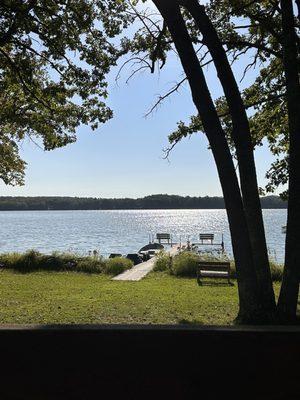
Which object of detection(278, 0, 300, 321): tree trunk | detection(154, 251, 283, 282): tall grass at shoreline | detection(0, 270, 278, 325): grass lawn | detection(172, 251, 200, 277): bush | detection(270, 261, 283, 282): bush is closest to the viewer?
detection(278, 0, 300, 321): tree trunk

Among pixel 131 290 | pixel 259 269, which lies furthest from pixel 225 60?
pixel 131 290

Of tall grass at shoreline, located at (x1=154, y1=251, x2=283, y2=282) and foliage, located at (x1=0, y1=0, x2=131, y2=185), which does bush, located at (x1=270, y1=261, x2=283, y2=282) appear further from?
foliage, located at (x1=0, y1=0, x2=131, y2=185)

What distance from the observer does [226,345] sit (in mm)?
2697

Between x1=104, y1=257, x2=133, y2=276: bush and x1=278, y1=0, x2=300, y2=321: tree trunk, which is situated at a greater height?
x1=278, y1=0, x2=300, y2=321: tree trunk

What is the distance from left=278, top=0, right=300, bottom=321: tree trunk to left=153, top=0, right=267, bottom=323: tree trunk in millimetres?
867

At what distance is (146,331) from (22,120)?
15554mm

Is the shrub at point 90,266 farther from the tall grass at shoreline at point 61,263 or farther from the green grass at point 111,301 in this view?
the green grass at point 111,301

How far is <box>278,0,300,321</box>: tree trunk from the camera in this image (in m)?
6.94

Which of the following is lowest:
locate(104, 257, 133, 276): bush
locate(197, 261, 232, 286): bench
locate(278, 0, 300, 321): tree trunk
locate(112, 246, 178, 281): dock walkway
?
locate(112, 246, 178, 281): dock walkway

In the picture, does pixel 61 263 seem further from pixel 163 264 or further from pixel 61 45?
pixel 61 45

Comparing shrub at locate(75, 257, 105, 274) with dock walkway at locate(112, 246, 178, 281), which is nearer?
dock walkway at locate(112, 246, 178, 281)

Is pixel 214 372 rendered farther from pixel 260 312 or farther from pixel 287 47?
pixel 287 47

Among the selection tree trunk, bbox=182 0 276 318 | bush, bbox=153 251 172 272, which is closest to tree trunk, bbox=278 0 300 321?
tree trunk, bbox=182 0 276 318

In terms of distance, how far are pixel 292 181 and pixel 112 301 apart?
7087 millimetres
